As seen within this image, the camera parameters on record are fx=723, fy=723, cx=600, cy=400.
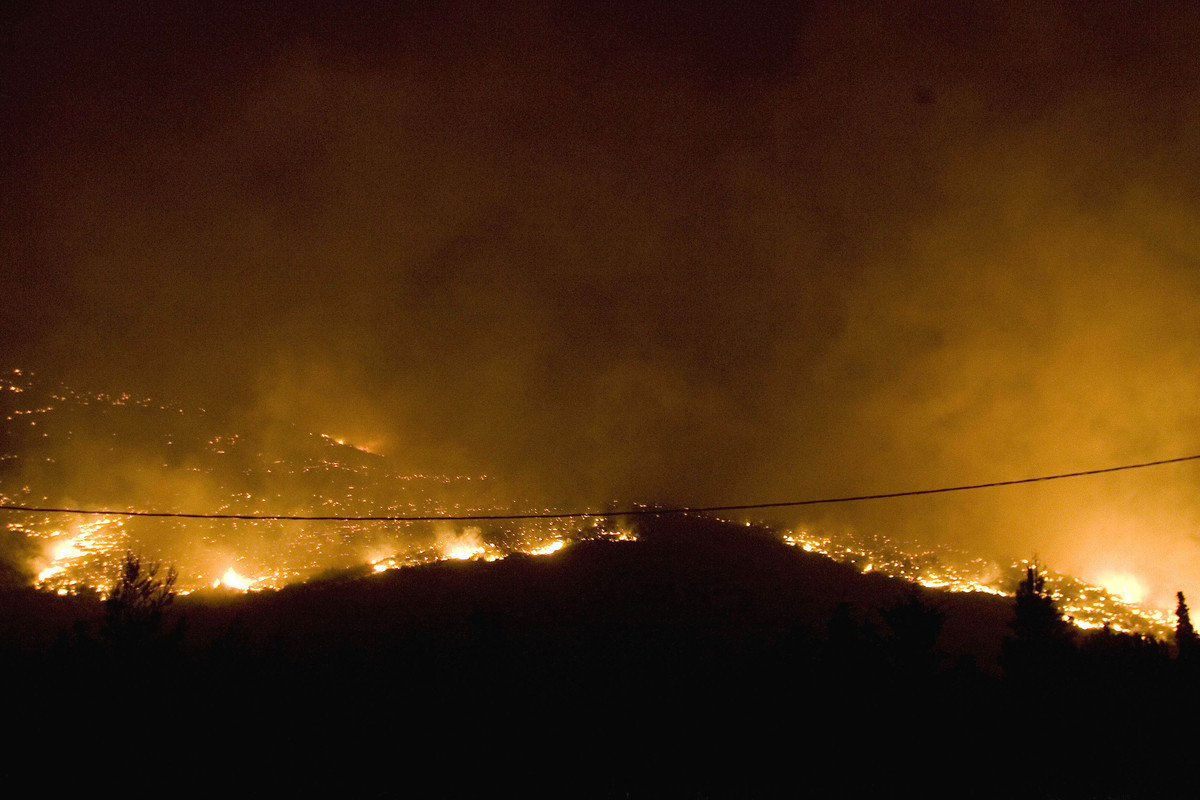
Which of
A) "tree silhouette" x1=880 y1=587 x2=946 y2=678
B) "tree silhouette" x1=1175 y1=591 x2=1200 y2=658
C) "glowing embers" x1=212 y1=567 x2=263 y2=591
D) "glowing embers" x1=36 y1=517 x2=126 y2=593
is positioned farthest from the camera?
"glowing embers" x1=212 y1=567 x2=263 y2=591

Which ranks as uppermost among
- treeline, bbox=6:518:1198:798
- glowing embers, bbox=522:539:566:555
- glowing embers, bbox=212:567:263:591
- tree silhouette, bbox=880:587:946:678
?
glowing embers, bbox=522:539:566:555

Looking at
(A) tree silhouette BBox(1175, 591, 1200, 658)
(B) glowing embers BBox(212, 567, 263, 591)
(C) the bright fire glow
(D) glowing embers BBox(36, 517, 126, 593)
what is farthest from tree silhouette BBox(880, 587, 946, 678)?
(D) glowing embers BBox(36, 517, 126, 593)

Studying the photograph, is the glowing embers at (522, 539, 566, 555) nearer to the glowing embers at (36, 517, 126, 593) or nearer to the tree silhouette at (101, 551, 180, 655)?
the glowing embers at (36, 517, 126, 593)

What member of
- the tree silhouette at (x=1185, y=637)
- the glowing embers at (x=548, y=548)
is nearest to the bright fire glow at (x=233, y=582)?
the glowing embers at (x=548, y=548)

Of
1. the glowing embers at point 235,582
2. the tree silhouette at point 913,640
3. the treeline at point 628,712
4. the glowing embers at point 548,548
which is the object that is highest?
the glowing embers at point 548,548

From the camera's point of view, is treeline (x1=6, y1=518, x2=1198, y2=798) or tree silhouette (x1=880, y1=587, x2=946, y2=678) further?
tree silhouette (x1=880, y1=587, x2=946, y2=678)

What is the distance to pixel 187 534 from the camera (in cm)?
4666

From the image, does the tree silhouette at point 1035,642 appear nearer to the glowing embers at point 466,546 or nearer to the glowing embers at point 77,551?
the glowing embers at point 466,546

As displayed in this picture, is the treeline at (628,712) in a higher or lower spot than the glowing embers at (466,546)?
lower

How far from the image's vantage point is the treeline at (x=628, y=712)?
604 inches

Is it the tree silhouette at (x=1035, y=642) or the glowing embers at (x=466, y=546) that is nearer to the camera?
the tree silhouette at (x=1035, y=642)

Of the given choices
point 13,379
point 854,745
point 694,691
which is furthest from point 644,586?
point 13,379

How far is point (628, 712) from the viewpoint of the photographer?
2233 cm

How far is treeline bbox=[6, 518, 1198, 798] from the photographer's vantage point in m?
15.3
